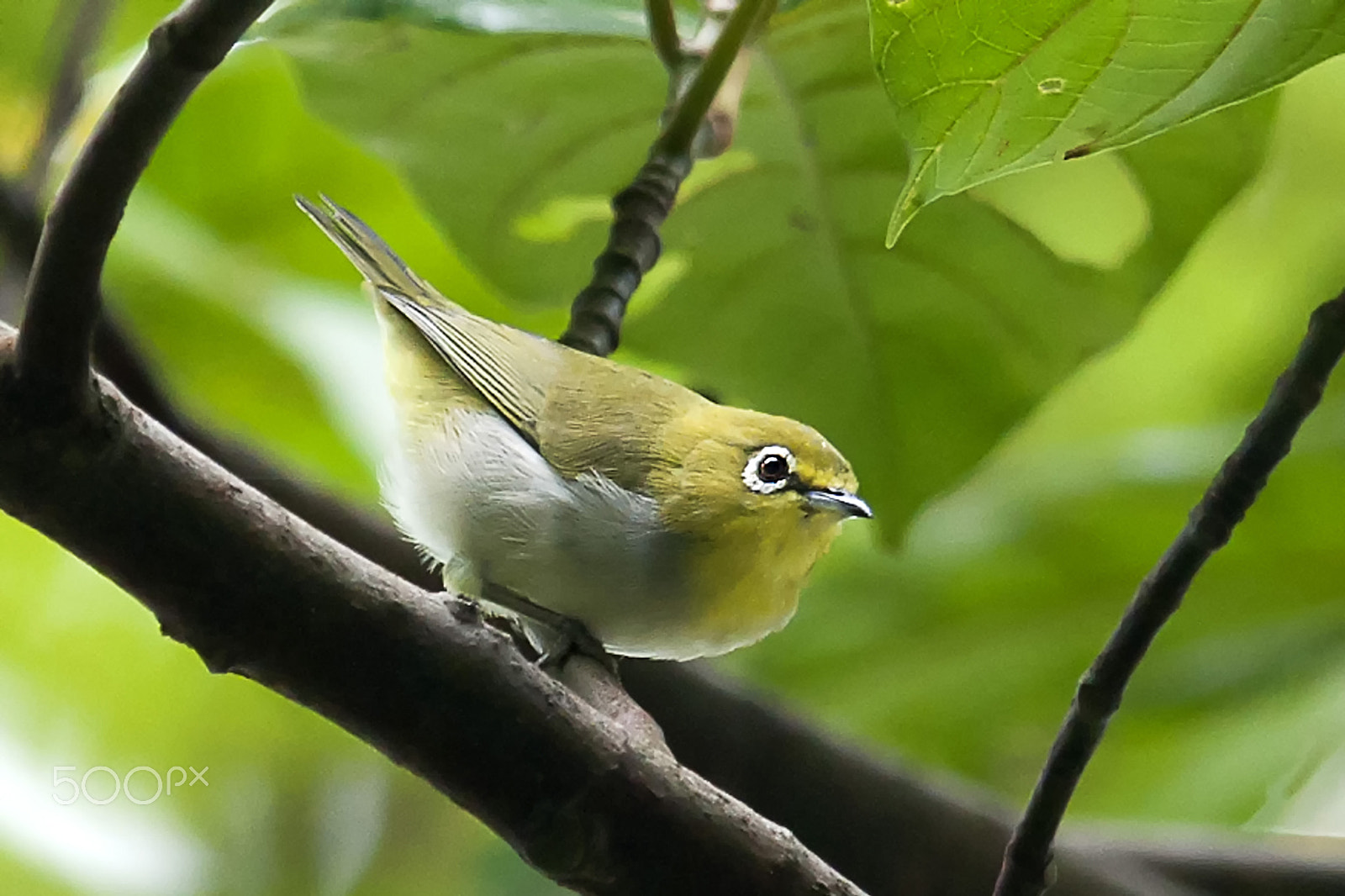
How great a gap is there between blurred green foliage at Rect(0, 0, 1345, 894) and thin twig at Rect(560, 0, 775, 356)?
160 mm

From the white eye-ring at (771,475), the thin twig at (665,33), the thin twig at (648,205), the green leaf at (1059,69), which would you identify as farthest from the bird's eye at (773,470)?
the green leaf at (1059,69)

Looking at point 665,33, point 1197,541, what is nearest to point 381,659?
point 1197,541

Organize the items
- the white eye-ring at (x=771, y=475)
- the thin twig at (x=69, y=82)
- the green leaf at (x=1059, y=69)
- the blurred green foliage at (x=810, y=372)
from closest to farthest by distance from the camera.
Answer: the green leaf at (x=1059, y=69) → the white eye-ring at (x=771, y=475) → the blurred green foliage at (x=810, y=372) → the thin twig at (x=69, y=82)

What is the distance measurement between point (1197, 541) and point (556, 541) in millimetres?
778

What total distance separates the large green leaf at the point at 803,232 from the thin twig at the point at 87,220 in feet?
3.13

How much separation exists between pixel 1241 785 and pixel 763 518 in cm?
99

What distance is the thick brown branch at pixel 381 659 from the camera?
94 centimetres

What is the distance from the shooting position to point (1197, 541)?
1.06 meters

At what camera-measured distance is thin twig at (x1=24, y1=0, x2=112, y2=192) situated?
6.60 feet

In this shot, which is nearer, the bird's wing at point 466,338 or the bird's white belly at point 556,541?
the bird's white belly at point 556,541

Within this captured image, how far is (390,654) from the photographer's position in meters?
1.01

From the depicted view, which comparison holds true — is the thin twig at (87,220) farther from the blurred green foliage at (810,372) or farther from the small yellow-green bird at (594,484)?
the small yellow-green bird at (594,484)

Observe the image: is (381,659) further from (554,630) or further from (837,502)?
(837,502)

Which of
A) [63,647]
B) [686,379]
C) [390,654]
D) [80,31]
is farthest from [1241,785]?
[80,31]
